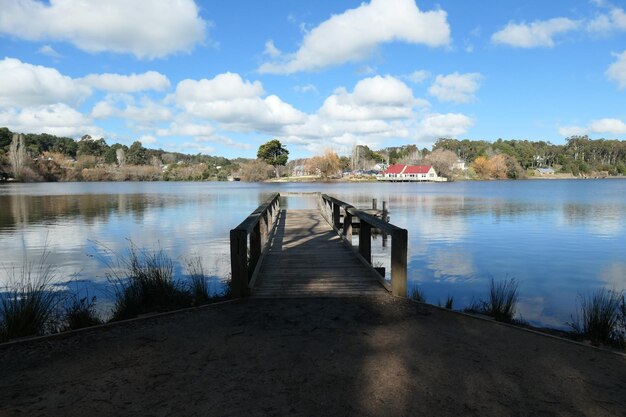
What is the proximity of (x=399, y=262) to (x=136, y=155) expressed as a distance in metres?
154

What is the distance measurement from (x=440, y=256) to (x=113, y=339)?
37.1 ft

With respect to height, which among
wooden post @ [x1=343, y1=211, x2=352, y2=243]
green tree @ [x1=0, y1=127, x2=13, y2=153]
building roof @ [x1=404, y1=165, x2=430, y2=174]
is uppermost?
green tree @ [x1=0, y1=127, x2=13, y2=153]

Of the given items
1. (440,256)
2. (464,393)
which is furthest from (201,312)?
(440,256)

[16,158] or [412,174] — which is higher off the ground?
[16,158]

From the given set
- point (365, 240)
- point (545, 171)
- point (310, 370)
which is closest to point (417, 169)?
point (545, 171)

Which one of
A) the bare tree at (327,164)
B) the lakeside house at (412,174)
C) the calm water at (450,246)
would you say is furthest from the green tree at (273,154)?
the calm water at (450,246)


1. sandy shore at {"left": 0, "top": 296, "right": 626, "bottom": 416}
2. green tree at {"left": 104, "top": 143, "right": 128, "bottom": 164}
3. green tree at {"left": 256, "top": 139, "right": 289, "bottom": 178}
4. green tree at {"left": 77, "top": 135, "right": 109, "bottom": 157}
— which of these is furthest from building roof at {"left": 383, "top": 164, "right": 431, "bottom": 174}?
sandy shore at {"left": 0, "top": 296, "right": 626, "bottom": 416}

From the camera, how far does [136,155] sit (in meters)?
145

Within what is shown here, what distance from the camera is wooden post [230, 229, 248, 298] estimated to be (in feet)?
17.6

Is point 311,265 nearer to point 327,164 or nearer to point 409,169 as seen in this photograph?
point 409,169

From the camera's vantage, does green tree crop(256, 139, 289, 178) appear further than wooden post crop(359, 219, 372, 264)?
Yes

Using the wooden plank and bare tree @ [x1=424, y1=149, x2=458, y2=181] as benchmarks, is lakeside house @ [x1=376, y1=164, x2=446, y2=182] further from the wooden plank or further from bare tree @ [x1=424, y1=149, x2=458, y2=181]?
the wooden plank

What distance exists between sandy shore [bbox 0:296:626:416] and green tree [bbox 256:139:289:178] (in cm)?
12022

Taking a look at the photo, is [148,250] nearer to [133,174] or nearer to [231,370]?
[231,370]
